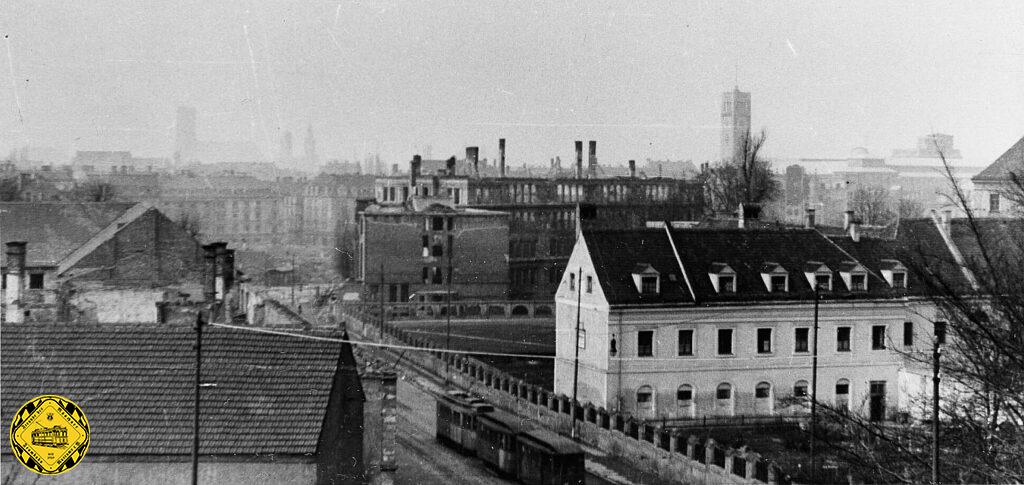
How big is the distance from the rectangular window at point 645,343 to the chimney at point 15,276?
18969 millimetres

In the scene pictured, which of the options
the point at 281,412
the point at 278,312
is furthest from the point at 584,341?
the point at 281,412

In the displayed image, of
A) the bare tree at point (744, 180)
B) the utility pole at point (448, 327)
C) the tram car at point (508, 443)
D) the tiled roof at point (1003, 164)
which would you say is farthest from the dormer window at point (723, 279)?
the bare tree at point (744, 180)

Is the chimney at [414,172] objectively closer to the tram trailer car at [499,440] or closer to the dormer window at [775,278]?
the dormer window at [775,278]

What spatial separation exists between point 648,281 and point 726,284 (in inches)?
112

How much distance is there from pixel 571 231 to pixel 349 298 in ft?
88.3

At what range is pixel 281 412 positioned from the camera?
59.5 feet

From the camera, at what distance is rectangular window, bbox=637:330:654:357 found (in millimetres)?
37594

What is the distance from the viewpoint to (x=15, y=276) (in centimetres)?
3183

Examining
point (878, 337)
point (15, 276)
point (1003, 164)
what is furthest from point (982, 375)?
point (1003, 164)

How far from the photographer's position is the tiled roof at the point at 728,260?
38.5 metres

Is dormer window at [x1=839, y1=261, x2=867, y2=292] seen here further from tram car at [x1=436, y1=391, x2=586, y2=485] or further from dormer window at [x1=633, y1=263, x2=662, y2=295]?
tram car at [x1=436, y1=391, x2=586, y2=485]

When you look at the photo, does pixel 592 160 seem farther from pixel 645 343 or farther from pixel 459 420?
pixel 459 420

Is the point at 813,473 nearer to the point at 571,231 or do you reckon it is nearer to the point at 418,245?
the point at 418,245

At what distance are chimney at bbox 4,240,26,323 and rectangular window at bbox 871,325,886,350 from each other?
1090 inches
